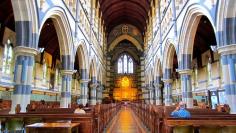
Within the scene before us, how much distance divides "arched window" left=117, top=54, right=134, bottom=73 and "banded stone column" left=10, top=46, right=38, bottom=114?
34.1m

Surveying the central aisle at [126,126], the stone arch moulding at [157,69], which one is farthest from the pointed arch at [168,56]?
the central aisle at [126,126]

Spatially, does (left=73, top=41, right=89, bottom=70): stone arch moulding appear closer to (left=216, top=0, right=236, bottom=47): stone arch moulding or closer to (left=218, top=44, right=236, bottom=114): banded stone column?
(left=216, top=0, right=236, bottom=47): stone arch moulding

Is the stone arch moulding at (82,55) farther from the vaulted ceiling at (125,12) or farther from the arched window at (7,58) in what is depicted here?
the vaulted ceiling at (125,12)

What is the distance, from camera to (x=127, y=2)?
106 feet

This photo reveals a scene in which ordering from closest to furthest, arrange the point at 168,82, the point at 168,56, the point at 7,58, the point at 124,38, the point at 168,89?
the point at 7,58 < the point at 168,56 < the point at 168,82 < the point at 168,89 < the point at 124,38

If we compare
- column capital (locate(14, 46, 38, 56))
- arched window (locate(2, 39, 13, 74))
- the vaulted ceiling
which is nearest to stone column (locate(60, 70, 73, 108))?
arched window (locate(2, 39, 13, 74))

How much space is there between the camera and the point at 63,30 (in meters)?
13.3

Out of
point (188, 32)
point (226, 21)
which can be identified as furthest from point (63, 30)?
point (226, 21)

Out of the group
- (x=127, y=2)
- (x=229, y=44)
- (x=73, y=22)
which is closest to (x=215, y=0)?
(x=229, y=44)

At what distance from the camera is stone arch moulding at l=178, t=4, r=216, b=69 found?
11.8m

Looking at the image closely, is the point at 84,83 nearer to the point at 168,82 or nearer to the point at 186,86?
the point at 168,82

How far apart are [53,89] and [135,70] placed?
2266 centimetres

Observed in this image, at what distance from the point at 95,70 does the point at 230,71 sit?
18.0m

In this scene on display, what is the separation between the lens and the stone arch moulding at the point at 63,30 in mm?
12125
